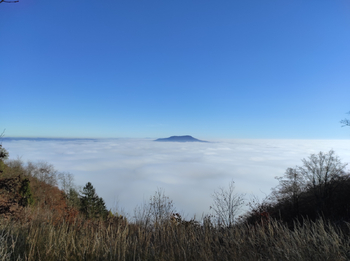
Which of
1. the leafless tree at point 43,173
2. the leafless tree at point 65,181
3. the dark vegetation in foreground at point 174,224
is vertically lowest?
the leafless tree at point 65,181

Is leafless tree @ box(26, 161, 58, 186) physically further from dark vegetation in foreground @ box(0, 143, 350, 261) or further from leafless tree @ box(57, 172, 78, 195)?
leafless tree @ box(57, 172, 78, 195)

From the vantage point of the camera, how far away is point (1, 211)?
8203 millimetres

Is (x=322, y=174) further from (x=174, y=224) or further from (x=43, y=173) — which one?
(x=43, y=173)

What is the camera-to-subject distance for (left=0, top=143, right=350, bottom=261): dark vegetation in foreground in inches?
182

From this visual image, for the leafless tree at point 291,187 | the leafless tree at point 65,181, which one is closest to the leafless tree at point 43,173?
the leafless tree at point 65,181

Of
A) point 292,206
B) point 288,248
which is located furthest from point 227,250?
point 292,206

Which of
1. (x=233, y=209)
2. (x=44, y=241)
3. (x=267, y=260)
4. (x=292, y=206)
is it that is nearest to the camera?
(x=267, y=260)

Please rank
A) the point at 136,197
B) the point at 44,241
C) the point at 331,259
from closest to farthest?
1. the point at 331,259
2. the point at 44,241
3. the point at 136,197

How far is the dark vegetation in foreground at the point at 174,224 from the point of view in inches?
182

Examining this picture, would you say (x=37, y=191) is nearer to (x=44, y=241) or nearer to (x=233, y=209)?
(x=233, y=209)

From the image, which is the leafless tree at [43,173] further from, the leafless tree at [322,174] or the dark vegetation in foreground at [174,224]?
the leafless tree at [322,174]

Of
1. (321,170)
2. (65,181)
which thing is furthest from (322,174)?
(65,181)

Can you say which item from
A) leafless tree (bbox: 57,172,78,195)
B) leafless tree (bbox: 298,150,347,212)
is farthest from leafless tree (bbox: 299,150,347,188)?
leafless tree (bbox: 57,172,78,195)

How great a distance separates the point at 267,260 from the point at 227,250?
0.84 m
